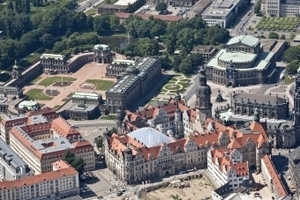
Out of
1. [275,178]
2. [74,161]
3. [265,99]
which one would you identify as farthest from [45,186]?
[265,99]

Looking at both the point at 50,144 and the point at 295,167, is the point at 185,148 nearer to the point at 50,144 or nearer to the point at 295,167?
the point at 295,167

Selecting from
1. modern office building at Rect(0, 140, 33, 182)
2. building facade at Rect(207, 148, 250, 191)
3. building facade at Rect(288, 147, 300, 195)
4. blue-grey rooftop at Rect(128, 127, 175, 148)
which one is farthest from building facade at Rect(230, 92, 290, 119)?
modern office building at Rect(0, 140, 33, 182)

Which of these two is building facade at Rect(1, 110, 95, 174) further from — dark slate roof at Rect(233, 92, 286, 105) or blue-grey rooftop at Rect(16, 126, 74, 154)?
dark slate roof at Rect(233, 92, 286, 105)

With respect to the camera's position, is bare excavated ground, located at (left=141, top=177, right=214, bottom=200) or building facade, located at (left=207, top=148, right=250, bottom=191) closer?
building facade, located at (left=207, top=148, right=250, bottom=191)

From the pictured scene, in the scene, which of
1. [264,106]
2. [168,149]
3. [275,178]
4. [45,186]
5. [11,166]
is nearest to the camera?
[275,178]

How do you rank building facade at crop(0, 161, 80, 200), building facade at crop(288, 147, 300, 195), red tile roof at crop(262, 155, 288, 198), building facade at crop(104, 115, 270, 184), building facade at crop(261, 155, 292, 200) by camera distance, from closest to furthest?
1. building facade at crop(261, 155, 292, 200)
2. red tile roof at crop(262, 155, 288, 198)
3. building facade at crop(288, 147, 300, 195)
4. building facade at crop(0, 161, 80, 200)
5. building facade at crop(104, 115, 270, 184)

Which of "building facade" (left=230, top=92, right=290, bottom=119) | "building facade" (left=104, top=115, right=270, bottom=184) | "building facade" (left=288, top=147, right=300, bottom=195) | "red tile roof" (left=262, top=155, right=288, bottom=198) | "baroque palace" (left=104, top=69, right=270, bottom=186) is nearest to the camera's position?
"red tile roof" (left=262, top=155, right=288, bottom=198)

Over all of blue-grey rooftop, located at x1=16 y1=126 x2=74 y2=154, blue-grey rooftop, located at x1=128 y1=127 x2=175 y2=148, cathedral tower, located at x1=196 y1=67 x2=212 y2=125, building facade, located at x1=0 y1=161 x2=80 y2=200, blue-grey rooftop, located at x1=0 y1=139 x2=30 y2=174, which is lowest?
building facade, located at x1=0 y1=161 x2=80 y2=200

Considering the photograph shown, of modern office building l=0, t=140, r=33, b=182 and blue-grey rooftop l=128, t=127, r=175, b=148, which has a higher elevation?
blue-grey rooftop l=128, t=127, r=175, b=148
